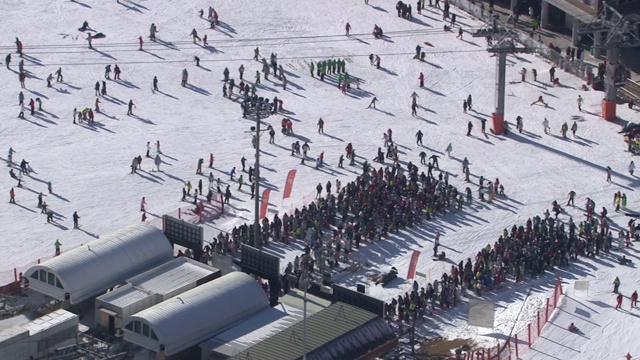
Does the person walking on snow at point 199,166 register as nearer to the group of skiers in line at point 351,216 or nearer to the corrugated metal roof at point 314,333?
the group of skiers in line at point 351,216

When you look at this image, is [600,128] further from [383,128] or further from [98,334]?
[98,334]

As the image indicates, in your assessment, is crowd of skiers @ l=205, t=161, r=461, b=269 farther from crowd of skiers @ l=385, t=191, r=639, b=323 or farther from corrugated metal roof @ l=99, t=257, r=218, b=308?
corrugated metal roof @ l=99, t=257, r=218, b=308

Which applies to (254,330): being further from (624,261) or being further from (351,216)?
(624,261)

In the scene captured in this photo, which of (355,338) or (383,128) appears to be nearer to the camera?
(355,338)

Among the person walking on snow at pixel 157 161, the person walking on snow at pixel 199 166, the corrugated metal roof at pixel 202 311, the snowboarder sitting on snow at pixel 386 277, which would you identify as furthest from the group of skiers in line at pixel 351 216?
the person walking on snow at pixel 157 161

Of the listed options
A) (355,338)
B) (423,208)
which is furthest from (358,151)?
(355,338)

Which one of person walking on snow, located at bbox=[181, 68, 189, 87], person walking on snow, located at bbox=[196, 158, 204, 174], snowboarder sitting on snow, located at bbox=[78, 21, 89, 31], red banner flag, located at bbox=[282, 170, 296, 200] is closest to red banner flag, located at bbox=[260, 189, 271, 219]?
red banner flag, located at bbox=[282, 170, 296, 200]
